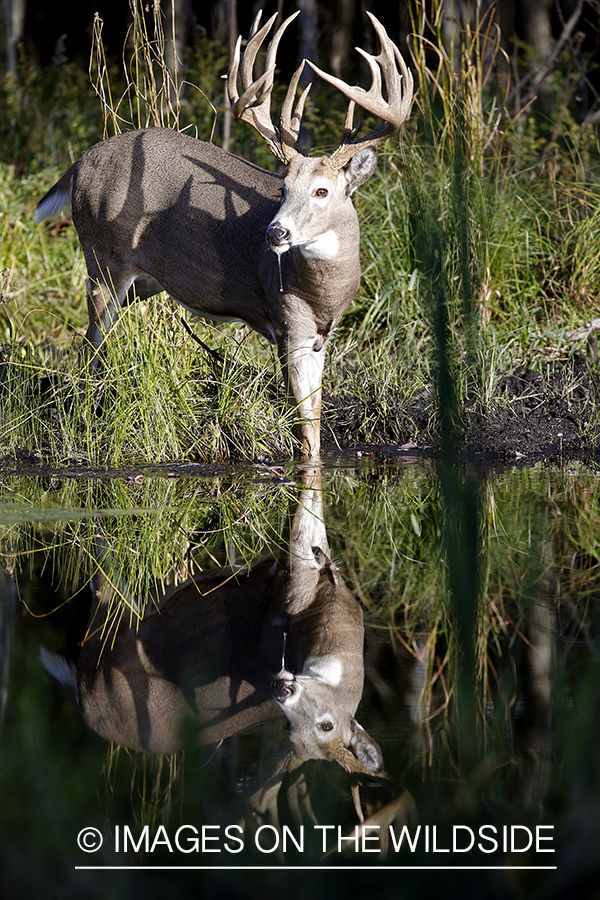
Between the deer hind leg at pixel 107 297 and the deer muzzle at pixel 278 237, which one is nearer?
the deer muzzle at pixel 278 237

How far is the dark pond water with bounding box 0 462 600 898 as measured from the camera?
5.43 ft

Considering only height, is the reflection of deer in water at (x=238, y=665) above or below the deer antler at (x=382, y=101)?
below

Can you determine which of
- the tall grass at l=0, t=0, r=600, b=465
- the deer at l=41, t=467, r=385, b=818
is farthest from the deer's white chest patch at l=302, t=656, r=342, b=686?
the tall grass at l=0, t=0, r=600, b=465

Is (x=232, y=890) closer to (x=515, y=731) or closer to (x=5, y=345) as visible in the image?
(x=515, y=731)

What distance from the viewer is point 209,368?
6297 mm

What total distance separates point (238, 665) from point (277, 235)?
2.79 m

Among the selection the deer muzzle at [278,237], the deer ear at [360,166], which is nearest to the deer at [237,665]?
the deer muzzle at [278,237]

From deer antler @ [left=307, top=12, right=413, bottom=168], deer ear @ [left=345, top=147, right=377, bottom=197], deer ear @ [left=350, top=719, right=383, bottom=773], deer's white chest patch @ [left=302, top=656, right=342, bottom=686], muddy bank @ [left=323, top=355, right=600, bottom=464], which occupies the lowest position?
deer ear @ [left=350, top=719, right=383, bottom=773]

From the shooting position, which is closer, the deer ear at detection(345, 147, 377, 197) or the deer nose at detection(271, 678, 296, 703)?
the deer nose at detection(271, 678, 296, 703)

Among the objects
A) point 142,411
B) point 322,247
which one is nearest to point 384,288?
point 322,247

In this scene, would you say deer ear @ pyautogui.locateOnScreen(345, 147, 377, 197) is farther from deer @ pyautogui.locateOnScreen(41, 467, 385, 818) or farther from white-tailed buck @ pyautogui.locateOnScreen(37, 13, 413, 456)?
deer @ pyautogui.locateOnScreen(41, 467, 385, 818)

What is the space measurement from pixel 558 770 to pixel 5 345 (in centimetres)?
543

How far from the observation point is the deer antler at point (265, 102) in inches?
212

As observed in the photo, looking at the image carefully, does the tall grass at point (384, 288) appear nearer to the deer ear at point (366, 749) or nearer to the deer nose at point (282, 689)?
the deer nose at point (282, 689)
